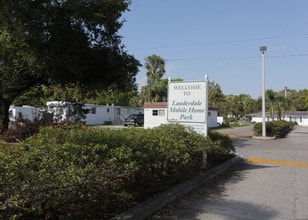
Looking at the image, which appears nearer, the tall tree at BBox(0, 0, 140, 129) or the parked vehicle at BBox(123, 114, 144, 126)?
the tall tree at BBox(0, 0, 140, 129)

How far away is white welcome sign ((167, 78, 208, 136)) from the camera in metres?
9.52

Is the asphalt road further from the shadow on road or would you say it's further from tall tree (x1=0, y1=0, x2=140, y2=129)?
tall tree (x1=0, y1=0, x2=140, y2=129)

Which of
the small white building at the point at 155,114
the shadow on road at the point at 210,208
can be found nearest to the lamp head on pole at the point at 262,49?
the small white building at the point at 155,114

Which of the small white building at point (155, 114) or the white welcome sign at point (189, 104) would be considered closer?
the white welcome sign at point (189, 104)

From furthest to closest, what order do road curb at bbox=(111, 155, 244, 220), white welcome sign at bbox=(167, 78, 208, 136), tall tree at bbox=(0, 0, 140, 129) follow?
tall tree at bbox=(0, 0, 140, 129) → white welcome sign at bbox=(167, 78, 208, 136) → road curb at bbox=(111, 155, 244, 220)

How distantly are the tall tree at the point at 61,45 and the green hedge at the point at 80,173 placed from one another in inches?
287

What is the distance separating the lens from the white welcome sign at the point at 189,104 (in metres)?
9.52

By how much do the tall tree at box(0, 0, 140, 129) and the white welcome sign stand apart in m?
4.75

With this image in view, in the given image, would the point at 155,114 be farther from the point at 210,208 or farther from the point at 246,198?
the point at 210,208

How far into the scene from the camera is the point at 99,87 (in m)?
16.4

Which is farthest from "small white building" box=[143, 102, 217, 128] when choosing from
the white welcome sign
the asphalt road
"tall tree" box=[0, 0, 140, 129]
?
the white welcome sign

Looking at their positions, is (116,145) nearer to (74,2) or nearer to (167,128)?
(167,128)

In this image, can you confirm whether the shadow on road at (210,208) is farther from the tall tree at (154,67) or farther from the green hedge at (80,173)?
the tall tree at (154,67)

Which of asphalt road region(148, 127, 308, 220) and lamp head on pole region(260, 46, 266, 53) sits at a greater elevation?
lamp head on pole region(260, 46, 266, 53)
